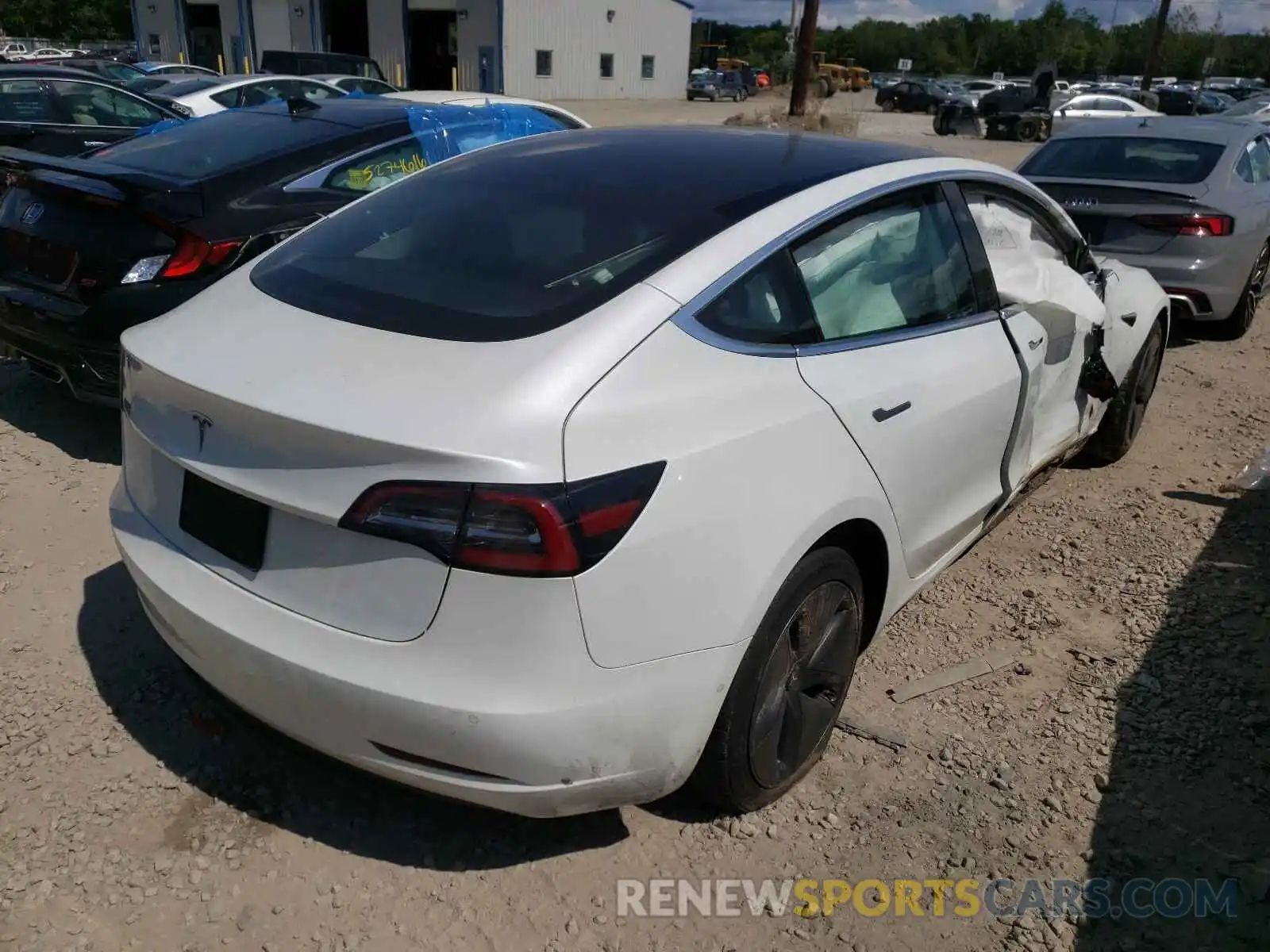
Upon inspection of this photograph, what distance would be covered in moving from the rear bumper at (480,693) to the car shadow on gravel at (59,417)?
2.83m

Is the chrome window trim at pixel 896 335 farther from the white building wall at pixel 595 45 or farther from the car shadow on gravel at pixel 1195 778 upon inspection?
the white building wall at pixel 595 45

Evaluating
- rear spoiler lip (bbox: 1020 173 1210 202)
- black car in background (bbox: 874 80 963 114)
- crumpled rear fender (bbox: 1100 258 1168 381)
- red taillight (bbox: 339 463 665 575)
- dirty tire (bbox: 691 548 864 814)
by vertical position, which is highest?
rear spoiler lip (bbox: 1020 173 1210 202)

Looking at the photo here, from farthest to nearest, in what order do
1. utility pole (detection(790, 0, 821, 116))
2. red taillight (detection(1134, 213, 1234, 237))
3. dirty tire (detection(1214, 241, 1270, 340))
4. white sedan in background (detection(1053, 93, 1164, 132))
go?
white sedan in background (detection(1053, 93, 1164, 132)) → utility pole (detection(790, 0, 821, 116)) → dirty tire (detection(1214, 241, 1270, 340)) → red taillight (detection(1134, 213, 1234, 237))

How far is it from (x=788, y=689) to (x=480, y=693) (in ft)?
3.09

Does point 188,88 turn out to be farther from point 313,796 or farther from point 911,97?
point 911,97

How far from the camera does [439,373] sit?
209 centimetres

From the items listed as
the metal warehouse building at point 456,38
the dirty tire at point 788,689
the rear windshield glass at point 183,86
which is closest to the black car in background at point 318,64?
the rear windshield glass at point 183,86

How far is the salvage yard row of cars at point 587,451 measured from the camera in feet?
6.44

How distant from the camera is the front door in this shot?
1561 inches

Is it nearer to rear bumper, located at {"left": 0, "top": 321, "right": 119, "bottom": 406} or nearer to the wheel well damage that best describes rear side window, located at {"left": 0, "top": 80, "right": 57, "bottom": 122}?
rear bumper, located at {"left": 0, "top": 321, "right": 119, "bottom": 406}

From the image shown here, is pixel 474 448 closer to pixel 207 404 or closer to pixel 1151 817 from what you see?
pixel 207 404

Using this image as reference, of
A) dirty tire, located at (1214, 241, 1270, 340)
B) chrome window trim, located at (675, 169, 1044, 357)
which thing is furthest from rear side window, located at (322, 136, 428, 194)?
dirty tire, located at (1214, 241, 1270, 340)

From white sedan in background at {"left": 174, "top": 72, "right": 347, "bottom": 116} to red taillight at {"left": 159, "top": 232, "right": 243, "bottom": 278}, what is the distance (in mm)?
9912

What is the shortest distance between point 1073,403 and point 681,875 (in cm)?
269
